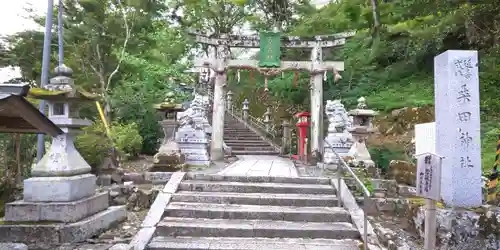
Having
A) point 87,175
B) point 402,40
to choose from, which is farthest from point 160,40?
point 87,175

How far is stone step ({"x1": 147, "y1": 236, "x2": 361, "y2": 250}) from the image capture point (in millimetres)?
4723

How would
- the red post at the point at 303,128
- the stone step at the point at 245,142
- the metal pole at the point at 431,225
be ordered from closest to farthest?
the metal pole at the point at 431,225 < the red post at the point at 303,128 < the stone step at the point at 245,142

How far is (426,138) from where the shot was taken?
503 cm

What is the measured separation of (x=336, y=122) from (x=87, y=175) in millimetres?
6441

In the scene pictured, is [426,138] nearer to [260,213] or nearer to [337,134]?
[260,213]

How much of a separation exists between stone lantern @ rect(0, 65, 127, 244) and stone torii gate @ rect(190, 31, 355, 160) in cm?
609

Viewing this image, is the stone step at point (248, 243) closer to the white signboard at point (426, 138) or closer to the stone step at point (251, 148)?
the white signboard at point (426, 138)

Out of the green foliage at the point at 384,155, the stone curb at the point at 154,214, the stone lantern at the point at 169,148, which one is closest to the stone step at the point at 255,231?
the stone curb at the point at 154,214

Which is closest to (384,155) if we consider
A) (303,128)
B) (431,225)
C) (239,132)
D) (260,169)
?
(303,128)

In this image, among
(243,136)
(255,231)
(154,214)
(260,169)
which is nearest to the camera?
(255,231)

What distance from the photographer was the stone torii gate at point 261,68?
11250 millimetres

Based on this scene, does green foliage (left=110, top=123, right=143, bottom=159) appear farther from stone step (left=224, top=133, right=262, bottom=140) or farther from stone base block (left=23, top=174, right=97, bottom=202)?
stone step (left=224, top=133, right=262, bottom=140)

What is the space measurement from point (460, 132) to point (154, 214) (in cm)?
481

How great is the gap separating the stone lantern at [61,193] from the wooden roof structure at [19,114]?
80 cm
